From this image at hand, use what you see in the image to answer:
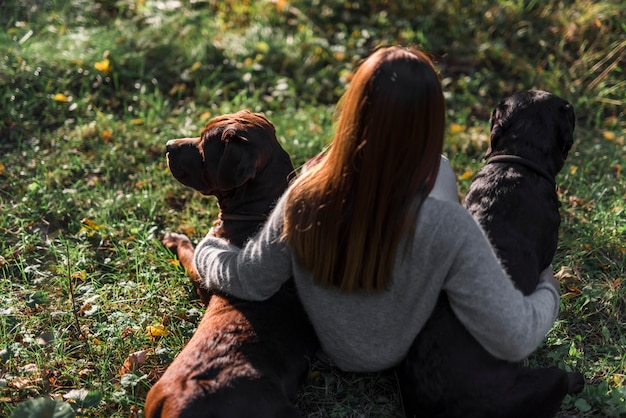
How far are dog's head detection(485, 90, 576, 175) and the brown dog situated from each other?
1.21 meters

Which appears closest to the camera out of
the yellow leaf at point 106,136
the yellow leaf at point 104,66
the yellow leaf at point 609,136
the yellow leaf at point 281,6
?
the yellow leaf at point 106,136

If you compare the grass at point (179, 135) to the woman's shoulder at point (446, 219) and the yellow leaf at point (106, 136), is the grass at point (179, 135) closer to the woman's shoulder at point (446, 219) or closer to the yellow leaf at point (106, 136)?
the yellow leaf at point (106, 136)

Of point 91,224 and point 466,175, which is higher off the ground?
point 466,175

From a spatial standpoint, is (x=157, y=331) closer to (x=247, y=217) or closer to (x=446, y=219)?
(x=247, y=217)

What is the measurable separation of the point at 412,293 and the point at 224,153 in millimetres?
1291

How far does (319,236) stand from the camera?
2.96 metres

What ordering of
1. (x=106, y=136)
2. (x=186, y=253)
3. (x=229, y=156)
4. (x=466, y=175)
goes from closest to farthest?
(x=229, y=156)
(x=186, y=253)
(x=466, y=175)
(x=106, y=136)

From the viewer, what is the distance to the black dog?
3111 mm

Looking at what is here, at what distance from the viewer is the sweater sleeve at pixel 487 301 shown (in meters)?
2.86

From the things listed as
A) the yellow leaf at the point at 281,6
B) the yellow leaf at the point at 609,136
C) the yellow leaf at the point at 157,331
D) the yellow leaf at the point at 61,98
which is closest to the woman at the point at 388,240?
the yellow leaf at the point at 157,331

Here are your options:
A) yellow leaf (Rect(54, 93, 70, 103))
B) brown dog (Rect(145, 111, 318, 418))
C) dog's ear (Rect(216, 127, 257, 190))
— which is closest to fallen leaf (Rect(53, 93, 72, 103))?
yellow leaf (Rect(54, 93, 70, 103))

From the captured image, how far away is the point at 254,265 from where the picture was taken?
325 centimetres

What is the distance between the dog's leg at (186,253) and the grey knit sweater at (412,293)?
0.43 m

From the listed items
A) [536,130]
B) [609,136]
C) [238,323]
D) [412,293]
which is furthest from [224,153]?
[609,136]
